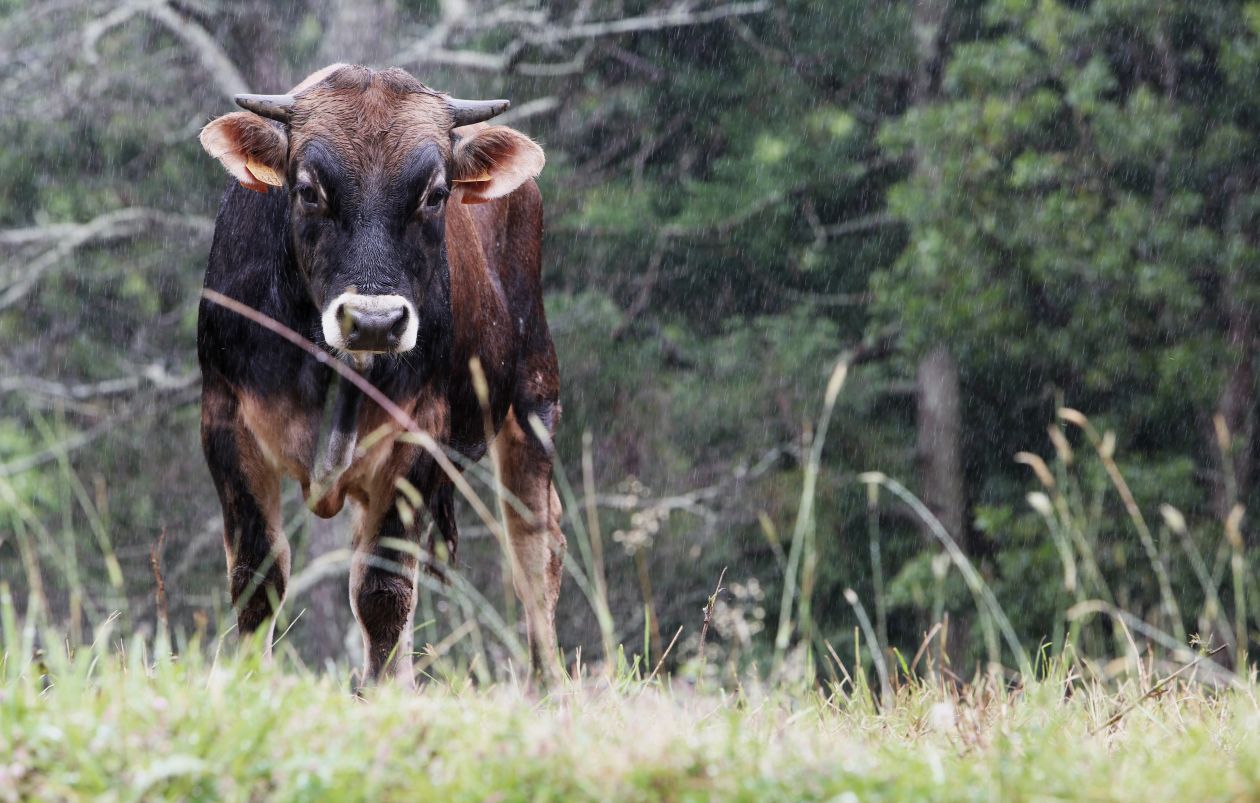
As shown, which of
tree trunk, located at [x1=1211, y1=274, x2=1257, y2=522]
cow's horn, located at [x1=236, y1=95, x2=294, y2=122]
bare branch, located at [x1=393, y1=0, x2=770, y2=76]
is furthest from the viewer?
bare branch, located at [x1=393, y1=0, x2=770, y2=76]

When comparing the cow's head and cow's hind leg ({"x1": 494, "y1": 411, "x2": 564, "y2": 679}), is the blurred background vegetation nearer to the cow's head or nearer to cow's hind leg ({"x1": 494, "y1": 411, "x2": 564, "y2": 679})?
cow's hind leg ({"x1": 494, "y1": 411, "x2": 564, "y2": 679})

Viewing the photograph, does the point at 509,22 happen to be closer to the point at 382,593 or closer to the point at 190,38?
the point at 190,38

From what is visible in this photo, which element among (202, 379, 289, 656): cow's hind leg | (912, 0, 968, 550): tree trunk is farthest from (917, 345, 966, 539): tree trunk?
(202, 379, 289, 656): cow's hind leg

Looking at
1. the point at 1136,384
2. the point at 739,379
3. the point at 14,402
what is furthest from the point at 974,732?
the point at 14,402

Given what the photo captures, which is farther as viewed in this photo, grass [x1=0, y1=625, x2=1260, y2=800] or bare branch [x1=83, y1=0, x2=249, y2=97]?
bare branch [x1=83, y1=0, x2=249, y2=97]

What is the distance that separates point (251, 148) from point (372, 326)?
927 mm

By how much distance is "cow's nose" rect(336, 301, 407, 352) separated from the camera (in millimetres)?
4398

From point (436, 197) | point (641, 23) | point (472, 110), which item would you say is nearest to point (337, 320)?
point (436, 197)

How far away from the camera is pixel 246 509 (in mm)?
4812

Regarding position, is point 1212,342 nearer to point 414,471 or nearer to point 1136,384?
point 1136,384

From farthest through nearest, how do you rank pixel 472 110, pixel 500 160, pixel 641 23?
pixel 641 23
pixel 500 160
pixel 472 110

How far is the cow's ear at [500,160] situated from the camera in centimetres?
530

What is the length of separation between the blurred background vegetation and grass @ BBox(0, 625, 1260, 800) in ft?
33.4

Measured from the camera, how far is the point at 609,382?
16.2 m
